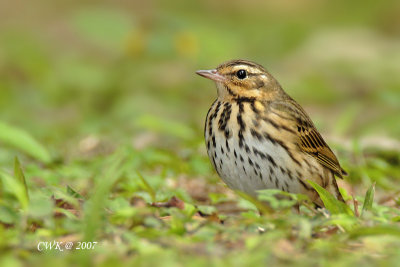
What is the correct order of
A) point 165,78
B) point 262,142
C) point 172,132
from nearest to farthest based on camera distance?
point 262,142, point 172,132, point 165,78

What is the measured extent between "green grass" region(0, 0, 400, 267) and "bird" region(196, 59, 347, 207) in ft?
0.56

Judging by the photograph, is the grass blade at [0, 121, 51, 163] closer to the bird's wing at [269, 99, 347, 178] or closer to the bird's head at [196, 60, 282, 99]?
the bird's head at [196, 60, 282, 99]

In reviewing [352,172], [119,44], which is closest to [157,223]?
[352,172]

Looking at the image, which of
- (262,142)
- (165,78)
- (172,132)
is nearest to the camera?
(262,142)

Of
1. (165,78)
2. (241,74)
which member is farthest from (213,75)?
(165,78)

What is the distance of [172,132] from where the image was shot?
777 centimetres

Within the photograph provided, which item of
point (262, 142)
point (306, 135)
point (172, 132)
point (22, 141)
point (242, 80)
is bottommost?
point (262, 142)

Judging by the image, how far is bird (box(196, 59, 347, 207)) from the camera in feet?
18.3

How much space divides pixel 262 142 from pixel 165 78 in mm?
6244

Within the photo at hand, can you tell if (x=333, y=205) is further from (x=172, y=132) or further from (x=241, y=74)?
(x=172, y=132)

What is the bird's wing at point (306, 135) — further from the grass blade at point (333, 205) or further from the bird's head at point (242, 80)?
the grass blade at point (333, 205)

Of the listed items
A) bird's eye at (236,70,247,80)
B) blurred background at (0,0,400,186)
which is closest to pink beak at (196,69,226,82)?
bird's eye at (236,70,247,80)

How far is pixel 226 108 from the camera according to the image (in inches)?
232

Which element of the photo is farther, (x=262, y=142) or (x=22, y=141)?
(x=22, y=141)
